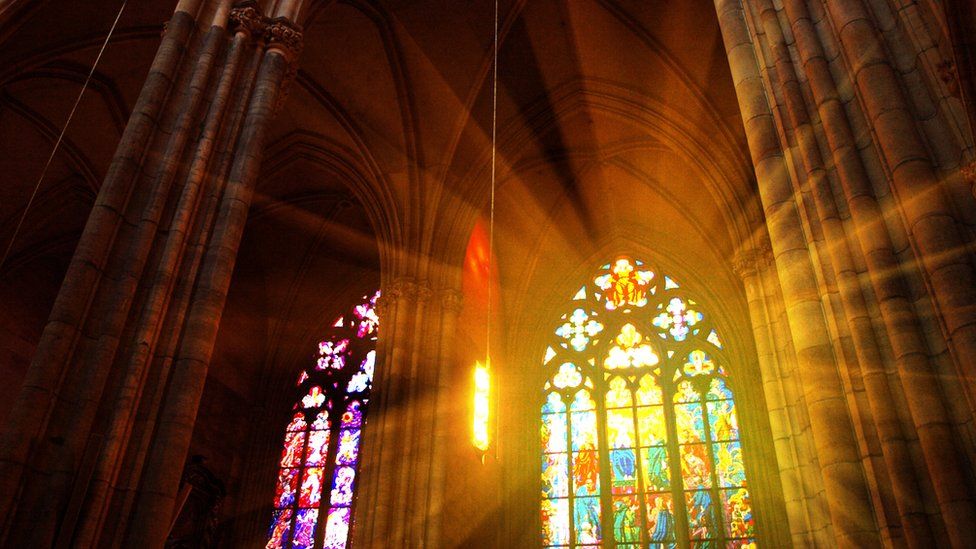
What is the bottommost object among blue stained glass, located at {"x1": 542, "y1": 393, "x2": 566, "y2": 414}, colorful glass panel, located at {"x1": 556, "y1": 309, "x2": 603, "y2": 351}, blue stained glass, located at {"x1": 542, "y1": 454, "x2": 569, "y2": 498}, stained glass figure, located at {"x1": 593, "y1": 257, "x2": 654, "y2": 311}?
blue stained glass, located at {"x1": 542, "y1": 454, "x2": 569, "y2": 498}

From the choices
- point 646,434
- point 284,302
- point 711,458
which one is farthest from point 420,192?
point 711,458

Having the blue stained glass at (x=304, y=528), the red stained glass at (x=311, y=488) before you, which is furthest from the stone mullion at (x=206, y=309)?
the red stained glass at (x=311, y=488)

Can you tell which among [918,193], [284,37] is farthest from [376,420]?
[918,193]

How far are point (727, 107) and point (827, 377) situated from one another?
347 inches

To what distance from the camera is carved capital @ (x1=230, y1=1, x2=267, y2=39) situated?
7840 mm

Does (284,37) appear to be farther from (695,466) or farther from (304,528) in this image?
(695,466)

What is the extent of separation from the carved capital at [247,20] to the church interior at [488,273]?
0.07m

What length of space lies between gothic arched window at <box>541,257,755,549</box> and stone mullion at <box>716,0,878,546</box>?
917cm

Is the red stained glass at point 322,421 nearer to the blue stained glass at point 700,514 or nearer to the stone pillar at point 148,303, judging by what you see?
the blue stained glass at point 700,514

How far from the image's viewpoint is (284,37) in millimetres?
8125

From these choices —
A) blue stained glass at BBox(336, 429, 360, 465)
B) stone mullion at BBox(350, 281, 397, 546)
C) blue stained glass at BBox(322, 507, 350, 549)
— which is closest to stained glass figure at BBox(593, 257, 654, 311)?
stone mullion at BBox(350, 281, 397, 546)

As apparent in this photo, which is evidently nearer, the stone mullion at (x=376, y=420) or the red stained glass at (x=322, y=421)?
the stone mullion at (x=376, y=420)

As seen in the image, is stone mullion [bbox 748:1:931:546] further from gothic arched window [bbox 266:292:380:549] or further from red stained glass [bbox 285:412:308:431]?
red stained glass [bbox 285:412:308:431]

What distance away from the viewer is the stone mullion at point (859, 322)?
397 cm
